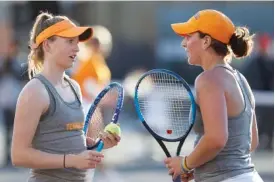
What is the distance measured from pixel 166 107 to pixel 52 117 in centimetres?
102

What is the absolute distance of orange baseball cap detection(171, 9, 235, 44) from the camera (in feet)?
16.8

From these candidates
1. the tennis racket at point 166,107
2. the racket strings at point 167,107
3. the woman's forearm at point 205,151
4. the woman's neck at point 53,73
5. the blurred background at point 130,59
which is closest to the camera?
the woman's forearm at point 205,151

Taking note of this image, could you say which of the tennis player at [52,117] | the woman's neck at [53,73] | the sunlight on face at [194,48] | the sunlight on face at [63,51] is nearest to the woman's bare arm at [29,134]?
the tennis player at [52,117]

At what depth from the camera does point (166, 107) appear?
19.4ft

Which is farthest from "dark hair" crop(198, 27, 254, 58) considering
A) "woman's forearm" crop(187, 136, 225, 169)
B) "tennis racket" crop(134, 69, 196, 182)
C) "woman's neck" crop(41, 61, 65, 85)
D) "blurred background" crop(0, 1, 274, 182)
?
"blurred background" crop(0, 1, 274, 182)

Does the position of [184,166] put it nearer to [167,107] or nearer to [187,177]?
[187,177]

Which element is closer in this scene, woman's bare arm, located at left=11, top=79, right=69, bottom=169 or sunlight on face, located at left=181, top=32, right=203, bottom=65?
woman's bare arm, located at left=11, top=79, right=69, bottom=169

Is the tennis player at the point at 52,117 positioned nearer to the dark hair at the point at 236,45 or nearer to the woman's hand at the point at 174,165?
the woman's hand at the point at 174,165

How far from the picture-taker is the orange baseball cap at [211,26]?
5121 millimetres

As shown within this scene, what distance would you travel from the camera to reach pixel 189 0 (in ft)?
47.9

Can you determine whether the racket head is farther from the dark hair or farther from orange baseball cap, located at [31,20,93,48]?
orange baseball cap, located at [31,20,93,48]

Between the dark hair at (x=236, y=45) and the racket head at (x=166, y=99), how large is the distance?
0.26m

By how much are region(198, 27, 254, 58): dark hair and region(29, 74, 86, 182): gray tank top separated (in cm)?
79

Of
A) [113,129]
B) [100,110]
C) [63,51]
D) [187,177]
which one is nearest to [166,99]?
[100,110]
